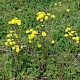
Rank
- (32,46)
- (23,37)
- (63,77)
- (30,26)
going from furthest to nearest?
1. (30,26)
2. (23,37)
3. (32,46)
4. (63,77)

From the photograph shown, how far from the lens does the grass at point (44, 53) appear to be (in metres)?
3.51

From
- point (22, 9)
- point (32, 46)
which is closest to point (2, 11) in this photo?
point (22, 9)

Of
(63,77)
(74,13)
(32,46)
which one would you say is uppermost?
(74,13)

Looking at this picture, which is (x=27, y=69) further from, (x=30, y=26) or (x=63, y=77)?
(x=30, y=26)

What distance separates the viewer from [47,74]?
352cm

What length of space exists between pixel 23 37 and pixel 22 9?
0.99m

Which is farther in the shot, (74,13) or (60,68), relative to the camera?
(74,13)

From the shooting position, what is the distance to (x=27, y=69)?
11.7ft

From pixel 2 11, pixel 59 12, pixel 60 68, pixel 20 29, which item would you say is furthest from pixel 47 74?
pixel 2 11

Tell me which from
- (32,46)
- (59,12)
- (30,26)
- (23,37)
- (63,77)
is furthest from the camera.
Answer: (59,12)

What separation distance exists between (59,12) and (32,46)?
1.31 m

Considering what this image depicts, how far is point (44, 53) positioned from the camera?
12.3ft

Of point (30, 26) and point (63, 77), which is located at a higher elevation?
point (30, 26)

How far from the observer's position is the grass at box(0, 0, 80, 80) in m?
3.51
